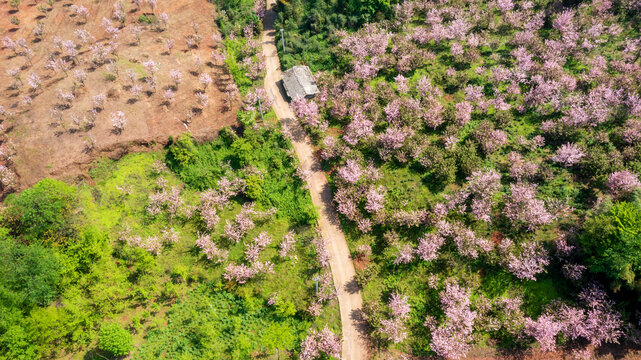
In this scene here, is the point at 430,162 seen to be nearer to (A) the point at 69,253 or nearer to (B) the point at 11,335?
(A) the point at 69,253

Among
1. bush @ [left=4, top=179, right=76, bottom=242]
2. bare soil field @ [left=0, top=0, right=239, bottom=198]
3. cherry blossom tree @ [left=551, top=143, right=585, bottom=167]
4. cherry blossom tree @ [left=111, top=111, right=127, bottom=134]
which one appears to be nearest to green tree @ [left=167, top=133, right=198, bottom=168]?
bare soil field @ [left=0, top=0, right=239, bottom=198]

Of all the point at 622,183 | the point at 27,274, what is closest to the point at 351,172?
the point at 622,183

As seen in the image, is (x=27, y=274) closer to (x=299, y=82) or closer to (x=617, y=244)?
(x=299, y=82)

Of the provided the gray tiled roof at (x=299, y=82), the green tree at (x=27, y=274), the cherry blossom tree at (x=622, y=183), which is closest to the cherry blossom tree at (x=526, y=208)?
the cherry blossom tree at (x=622, y=183)

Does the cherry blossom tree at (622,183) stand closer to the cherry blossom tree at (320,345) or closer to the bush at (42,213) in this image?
the cherry blossom tree at (320,345)

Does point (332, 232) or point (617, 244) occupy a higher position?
point (617, 244)

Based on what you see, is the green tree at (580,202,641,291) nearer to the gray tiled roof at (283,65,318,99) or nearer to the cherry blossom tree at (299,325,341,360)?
the cherry blossom tree at (299,325,341,360)

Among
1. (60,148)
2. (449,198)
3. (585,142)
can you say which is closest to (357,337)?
(449,198)
